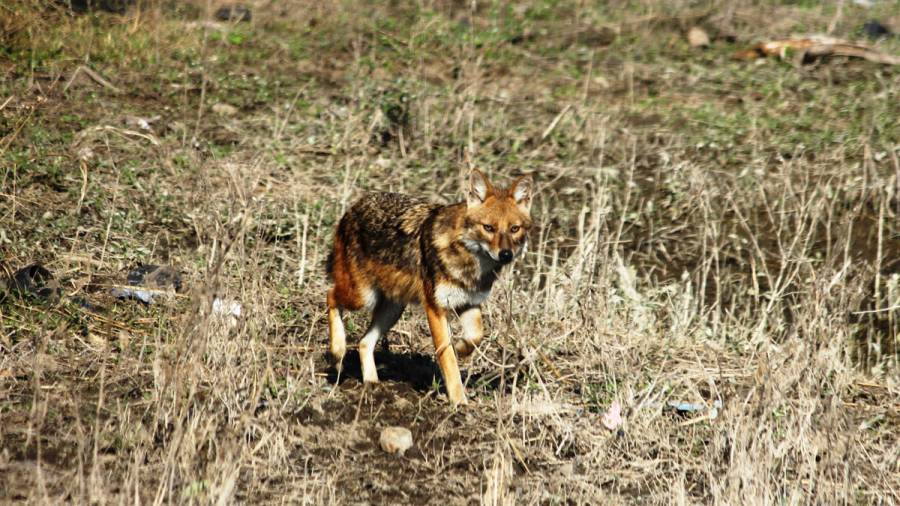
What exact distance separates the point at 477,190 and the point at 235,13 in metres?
7.67

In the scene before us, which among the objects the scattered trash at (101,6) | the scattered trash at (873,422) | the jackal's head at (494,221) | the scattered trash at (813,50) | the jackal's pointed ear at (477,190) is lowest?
the scattered trash at (873,422)

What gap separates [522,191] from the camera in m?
7.57

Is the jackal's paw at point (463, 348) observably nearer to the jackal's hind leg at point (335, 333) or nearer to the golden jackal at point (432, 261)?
the golden jackal at point (432, 261)

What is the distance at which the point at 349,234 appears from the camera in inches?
310

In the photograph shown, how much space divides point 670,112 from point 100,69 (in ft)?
19.7

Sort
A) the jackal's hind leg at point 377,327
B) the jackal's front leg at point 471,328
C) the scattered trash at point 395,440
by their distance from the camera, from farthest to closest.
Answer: the jackal's hind leg at point 377,327, the jackal's front leg at point 471,328, the scattered trash at point 395,440

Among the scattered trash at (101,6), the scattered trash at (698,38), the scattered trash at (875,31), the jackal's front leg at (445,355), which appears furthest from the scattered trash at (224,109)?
the scattered trash at (875,31)

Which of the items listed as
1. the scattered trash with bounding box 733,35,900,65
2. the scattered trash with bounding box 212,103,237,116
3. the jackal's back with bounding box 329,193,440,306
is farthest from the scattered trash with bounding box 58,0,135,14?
the scattered trash with bounding box 733,35,900,65

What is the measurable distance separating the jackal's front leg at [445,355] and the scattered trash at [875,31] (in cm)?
990

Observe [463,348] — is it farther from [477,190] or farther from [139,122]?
[139,122]

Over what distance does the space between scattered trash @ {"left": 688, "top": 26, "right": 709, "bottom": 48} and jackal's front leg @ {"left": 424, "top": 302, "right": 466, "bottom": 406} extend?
857cm

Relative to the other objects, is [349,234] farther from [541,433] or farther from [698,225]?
[698,225]

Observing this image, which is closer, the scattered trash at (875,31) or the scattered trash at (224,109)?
the scattered trash at (224,109)

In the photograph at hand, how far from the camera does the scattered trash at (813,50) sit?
45.8 feet
